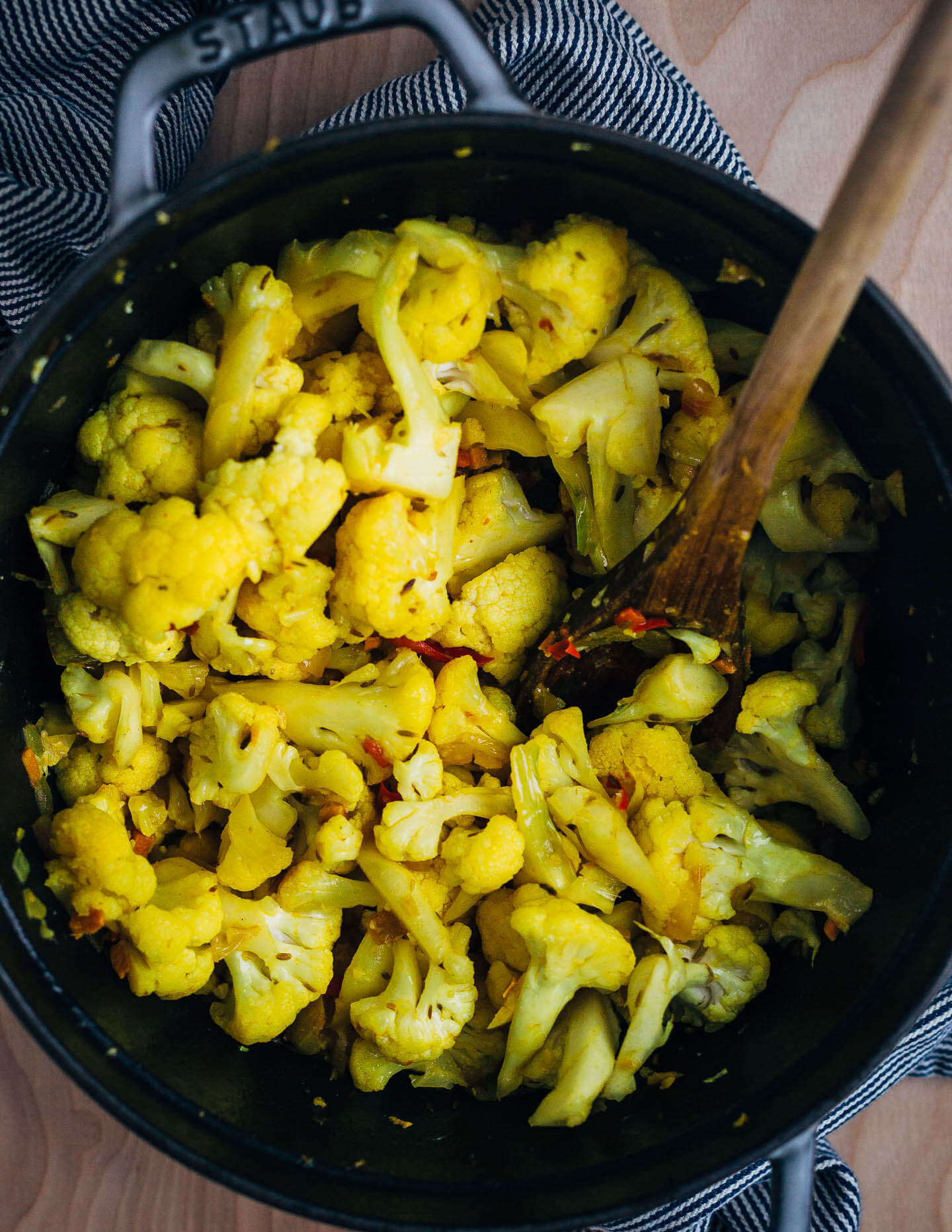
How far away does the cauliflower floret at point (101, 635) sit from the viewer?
1155 millimetres

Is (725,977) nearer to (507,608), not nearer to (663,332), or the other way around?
(507,608)

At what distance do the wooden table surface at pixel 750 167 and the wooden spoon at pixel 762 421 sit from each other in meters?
0.62

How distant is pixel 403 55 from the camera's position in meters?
1.38

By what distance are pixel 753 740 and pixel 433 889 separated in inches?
18.5

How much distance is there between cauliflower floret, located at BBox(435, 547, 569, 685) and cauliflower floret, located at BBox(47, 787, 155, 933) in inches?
18.8

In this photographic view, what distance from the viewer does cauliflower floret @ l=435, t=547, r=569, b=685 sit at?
1.30 meters

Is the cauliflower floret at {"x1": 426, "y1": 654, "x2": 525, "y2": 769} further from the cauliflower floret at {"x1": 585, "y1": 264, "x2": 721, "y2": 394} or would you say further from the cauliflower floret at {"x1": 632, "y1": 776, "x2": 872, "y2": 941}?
the cauliflower floret at {"x1": 585, "y1": 264, "x2": 721, "y2": 394}

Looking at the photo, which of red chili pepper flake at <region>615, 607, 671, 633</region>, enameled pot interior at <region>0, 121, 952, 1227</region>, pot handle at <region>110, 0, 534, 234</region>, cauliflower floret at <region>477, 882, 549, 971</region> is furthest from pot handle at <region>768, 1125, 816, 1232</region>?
pot handle at <region>110, 0, 534, 234</region>

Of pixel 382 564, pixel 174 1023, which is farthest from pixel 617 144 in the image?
pixel 174 1023

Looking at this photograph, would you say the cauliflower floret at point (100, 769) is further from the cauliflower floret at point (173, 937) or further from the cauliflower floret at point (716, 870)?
the cauliflower floret at point (716, 870)

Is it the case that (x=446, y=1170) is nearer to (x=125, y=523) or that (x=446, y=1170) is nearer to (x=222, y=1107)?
(x=222, y=1107)

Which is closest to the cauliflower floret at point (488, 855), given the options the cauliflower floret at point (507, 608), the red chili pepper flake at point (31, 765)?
the cauliflower floret at point (507, 608)

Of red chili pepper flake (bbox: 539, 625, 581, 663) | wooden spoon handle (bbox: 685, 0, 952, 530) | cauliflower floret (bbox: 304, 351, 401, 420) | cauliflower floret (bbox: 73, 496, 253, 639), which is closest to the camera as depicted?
wooden spoon handle (bbox: 685, 0, 952, 530)

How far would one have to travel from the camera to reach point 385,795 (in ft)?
4.21
